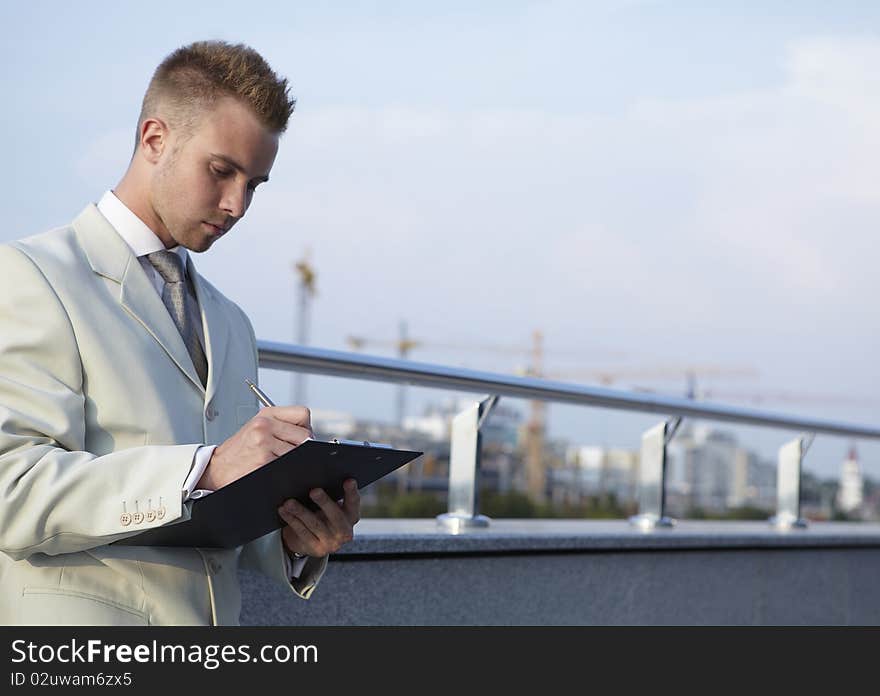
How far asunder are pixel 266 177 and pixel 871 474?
7.57 metres

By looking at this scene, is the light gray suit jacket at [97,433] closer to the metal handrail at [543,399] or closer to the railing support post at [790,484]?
the metal handrail at [543,399]

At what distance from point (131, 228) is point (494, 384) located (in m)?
2.11

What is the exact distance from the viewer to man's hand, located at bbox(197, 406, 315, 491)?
1.96 m

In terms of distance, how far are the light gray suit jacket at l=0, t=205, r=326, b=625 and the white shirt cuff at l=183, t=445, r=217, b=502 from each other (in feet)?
0.05

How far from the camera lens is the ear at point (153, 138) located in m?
2.34

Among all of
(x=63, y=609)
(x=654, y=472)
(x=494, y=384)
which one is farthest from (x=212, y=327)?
(x=654, y=472)

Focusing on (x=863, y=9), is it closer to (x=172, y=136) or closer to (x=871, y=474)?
(x=871, y=474)

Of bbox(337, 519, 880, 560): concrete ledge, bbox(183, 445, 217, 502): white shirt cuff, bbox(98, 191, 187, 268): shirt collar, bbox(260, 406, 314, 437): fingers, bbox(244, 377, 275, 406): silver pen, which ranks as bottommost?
bbox(337, 519, 880, 560): concrete ledge

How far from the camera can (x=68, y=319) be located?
6.97 feet

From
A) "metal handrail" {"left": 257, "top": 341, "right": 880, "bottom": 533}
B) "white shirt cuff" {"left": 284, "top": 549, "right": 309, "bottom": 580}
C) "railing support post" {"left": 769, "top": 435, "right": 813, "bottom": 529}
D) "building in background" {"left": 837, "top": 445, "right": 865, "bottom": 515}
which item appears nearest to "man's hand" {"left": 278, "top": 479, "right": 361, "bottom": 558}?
"white shirt cuff" {"left": 284, "top": 549, "right": 309, "bottom": 580}

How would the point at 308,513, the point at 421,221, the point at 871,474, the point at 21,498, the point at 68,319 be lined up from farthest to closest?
1. the point at 421,221
2. the point at 871,474
3. the point at 308,513
4. the point at 68,319
5. the point at 21,498

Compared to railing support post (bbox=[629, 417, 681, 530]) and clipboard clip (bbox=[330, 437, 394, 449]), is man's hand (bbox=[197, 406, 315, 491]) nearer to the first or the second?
clipboard clip (bbox=[330, 437, 394, 449])

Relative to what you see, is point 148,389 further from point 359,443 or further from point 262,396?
point 359,443
